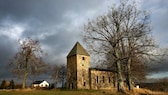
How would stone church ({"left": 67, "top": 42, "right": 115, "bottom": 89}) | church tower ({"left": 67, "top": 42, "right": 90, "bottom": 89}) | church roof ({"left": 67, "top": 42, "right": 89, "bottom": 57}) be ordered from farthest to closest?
church roof ({"left": 67, "top": 42, "right": 89, "bottom": 57}) < stone church ({"left": 67, "top": 42, "right": 115, "bottom": 89}) < church tower ({"left": 67, "top": 42, "right": 90, "bottom": 89})

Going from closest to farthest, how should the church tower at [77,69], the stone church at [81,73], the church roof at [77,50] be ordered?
the church tower at [77,69] < the stone church at [81,73] < the church roof at [77,50]

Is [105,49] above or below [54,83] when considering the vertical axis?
above

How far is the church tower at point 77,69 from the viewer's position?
52987mm

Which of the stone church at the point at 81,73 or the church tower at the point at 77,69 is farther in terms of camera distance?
the stone church at the point at 81,73

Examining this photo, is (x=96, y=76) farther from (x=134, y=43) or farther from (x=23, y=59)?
(x=134, y=43)

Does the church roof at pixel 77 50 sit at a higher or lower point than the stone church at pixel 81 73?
higher

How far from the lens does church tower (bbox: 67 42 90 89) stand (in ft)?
174

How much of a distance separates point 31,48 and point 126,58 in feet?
60.7

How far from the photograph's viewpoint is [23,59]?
119ft

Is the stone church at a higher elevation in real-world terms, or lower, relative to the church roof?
lower

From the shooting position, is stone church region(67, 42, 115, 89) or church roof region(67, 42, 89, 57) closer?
stone church region(67, 42, 115, 89)

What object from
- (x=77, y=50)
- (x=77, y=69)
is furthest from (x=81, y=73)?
(x=77, y=50)

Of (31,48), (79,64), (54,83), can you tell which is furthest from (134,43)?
(54,83)

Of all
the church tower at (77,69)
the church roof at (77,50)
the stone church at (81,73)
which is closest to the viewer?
the church tower at (77,69)
